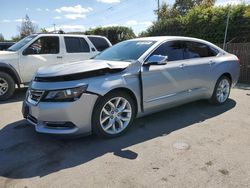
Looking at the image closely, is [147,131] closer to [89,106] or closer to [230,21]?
[89,106]

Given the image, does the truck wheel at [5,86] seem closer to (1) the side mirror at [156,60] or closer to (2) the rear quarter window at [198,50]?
(1) the side mirror at [156,60]

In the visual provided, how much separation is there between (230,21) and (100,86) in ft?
28.7

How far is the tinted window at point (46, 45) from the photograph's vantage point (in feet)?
26.4

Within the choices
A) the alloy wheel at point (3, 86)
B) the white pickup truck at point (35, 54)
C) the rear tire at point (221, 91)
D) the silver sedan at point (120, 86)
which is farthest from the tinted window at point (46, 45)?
the rear tire at point (221, 91)

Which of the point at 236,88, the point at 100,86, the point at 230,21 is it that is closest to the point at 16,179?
the point at 100,86

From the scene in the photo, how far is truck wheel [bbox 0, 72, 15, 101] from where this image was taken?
745 cm

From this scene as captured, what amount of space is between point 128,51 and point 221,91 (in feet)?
8.52

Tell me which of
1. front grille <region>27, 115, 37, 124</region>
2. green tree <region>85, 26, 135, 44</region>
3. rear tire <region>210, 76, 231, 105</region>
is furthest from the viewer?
green tree <region>85, 26, 135, 44</region>

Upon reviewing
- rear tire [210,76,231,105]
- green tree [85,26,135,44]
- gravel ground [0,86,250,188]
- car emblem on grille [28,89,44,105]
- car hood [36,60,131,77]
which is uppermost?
green tree [85,26,135,44]

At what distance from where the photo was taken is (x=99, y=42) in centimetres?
952

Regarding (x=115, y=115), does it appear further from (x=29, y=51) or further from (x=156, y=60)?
(x=29, y=51)

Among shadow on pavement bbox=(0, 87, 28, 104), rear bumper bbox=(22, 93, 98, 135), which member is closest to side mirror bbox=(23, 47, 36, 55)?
shadow on pavement bbox=(0, 87, 28, 104)

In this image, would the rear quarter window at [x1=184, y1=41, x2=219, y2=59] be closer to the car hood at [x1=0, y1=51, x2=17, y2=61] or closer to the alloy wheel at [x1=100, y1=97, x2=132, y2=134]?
the alloy wheel at [x1=100, y1=97, x2=132, y2=134]

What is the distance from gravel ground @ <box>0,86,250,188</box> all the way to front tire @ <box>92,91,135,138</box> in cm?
16
